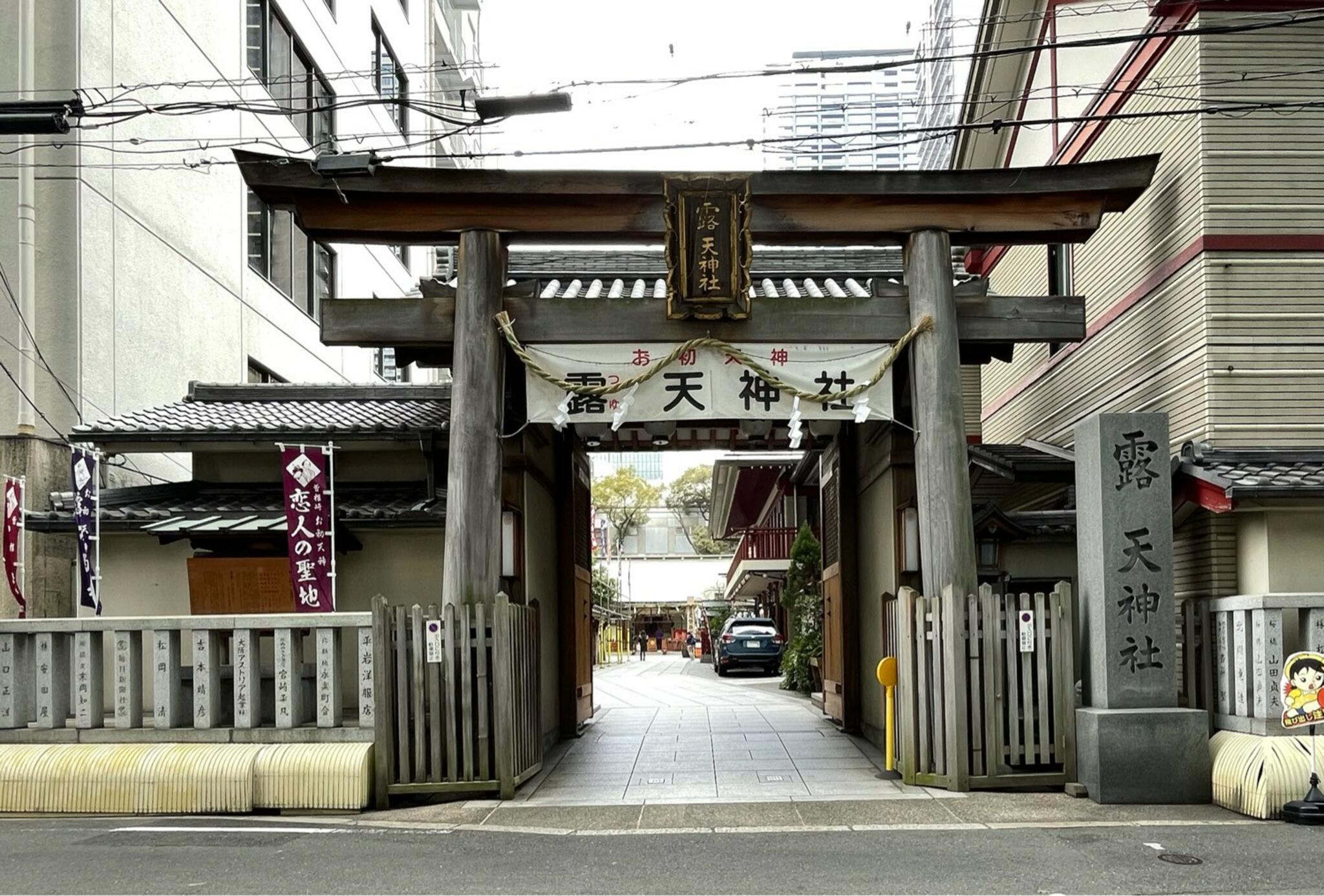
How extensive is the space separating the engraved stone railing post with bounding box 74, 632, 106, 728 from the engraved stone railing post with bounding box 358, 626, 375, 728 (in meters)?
2.67

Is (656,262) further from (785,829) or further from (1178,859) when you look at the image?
(1178,859)

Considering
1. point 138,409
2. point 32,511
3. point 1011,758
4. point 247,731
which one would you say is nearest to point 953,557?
point 1011,758

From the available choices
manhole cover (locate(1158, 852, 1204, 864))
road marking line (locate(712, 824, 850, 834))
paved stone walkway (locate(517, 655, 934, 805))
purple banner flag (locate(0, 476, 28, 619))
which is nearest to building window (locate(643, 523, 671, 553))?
paved stone walkway (locate(517, 655, 934, 805))

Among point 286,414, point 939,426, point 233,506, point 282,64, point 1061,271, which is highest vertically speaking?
point 282,64

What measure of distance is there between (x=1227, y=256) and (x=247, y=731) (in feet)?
36.5

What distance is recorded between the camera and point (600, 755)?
16219mm

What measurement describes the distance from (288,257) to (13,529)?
15580mm

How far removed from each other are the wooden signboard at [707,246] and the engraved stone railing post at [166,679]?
6028 mm

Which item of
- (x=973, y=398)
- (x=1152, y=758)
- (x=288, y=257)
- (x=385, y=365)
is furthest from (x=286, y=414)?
(x=385, y=365)

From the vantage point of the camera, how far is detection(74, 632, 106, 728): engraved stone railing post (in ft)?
41.9

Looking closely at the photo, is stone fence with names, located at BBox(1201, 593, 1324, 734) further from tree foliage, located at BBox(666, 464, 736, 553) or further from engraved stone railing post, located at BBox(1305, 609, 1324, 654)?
tree foliage, located at BBox(666, 464, 736, 553)

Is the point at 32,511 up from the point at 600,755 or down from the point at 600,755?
up

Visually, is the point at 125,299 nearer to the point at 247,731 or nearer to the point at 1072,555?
the point at 247,731

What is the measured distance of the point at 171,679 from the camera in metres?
12.7
